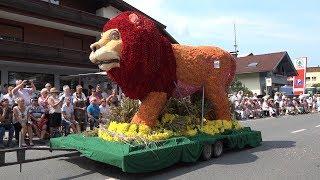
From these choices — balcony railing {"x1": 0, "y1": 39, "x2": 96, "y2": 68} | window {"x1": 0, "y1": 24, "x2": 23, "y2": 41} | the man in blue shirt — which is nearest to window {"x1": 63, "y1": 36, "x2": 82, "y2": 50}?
balcony railing {"x1": 0, "y1": 39, "x2": 96, "y2": 68}

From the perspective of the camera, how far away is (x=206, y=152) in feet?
31.2

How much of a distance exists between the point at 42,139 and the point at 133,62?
230 inches

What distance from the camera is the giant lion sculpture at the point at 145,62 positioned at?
840 centimetres

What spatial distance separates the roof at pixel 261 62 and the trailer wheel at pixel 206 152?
40827mm

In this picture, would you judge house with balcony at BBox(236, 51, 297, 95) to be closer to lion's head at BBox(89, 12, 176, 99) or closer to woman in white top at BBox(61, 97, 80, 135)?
woman in white top at BBox(61, 97, 80, 135)

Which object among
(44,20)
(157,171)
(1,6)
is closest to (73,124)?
(157,171)

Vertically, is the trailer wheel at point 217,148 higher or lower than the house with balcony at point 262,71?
lower

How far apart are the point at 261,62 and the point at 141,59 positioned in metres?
45.2

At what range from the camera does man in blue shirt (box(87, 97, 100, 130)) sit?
14211 mm

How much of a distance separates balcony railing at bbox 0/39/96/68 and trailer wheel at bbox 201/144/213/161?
1565 centimetres

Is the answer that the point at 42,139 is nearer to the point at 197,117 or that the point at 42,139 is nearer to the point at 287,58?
the point at 197,117

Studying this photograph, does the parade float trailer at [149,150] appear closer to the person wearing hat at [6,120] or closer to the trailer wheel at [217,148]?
the trailer wheel at [217,148]

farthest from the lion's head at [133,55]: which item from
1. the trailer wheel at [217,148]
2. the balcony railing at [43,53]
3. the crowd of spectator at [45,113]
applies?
the balcony railing at [43,53]

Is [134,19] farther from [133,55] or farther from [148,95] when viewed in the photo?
[148,95]
